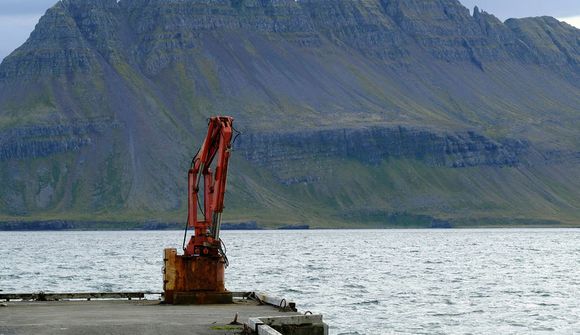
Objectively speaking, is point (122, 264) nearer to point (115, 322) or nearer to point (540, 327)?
point (540, 327)

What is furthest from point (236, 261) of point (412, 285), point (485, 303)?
point (485, 303)

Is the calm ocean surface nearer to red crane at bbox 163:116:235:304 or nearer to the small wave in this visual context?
the small wave

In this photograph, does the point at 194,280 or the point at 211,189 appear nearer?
the point at 194,280

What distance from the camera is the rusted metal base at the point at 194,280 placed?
142ft

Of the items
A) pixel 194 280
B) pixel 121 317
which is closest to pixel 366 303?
pixel 194 280

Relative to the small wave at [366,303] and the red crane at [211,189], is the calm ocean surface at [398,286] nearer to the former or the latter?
the small wave at [366,303]

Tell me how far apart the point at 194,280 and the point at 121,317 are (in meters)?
6.30

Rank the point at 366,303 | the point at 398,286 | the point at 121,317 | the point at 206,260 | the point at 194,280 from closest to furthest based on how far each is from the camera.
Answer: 1. the point at 121,317
2. the point at 206,260
3. the point at 194,280
4. the point at 366,303
5. the point at 398,286

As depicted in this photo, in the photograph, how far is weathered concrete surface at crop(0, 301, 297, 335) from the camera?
33.6m

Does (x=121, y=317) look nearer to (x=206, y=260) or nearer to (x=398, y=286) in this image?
(x=206, y=260)

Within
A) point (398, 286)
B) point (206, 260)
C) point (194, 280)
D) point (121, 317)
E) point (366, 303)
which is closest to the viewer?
point (121, 317)

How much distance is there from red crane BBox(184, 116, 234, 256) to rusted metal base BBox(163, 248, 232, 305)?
57 centimetres

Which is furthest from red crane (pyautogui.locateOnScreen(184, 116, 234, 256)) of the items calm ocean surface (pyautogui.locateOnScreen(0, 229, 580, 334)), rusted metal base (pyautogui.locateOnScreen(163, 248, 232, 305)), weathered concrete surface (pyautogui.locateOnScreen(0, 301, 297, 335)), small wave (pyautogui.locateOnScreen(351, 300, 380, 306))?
small wave (pyautogui.locateOnScreen(351, 300, 380, 306))

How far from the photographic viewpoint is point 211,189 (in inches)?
1775
